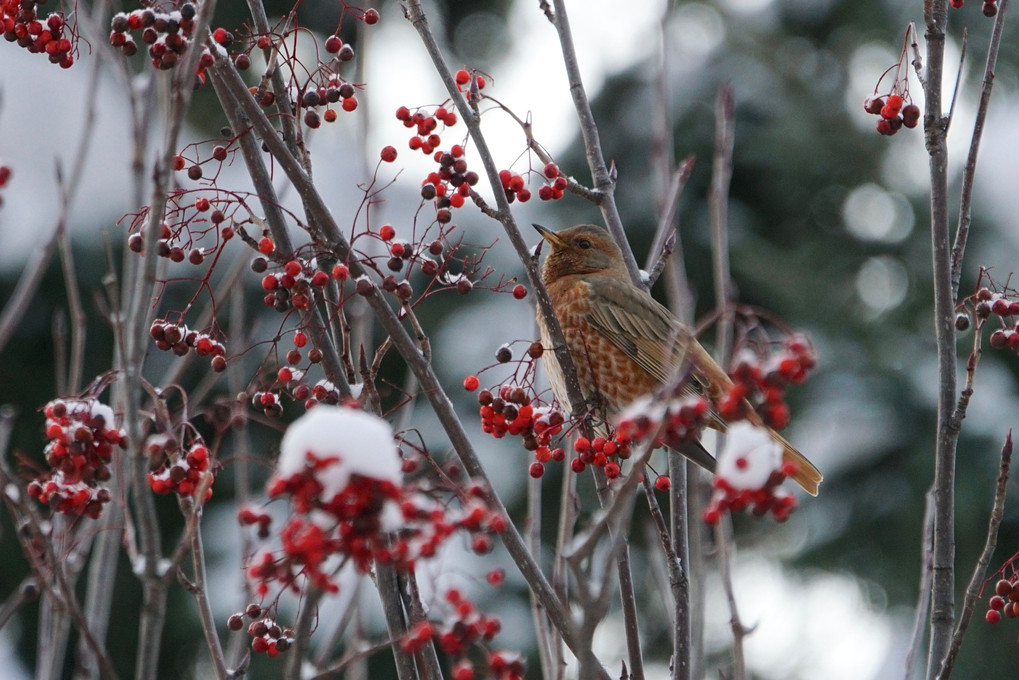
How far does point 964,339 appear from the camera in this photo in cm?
689

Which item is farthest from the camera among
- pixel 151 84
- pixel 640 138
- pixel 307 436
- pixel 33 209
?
pixel 640 138

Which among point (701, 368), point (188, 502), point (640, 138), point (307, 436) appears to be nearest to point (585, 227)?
point (701, 368)

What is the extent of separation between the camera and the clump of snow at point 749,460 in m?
1.51

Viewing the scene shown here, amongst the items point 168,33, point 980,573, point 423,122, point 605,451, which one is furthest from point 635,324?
point 168,33

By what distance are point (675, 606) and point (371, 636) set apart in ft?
15.1

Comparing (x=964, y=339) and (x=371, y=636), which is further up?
(x=964, y=339)

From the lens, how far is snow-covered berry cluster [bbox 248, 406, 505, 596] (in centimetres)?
134

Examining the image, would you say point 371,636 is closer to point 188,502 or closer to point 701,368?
point 701,368

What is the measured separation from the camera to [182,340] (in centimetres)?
228

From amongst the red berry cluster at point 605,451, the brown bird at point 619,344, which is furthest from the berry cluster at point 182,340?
the brown bird at point 619,344

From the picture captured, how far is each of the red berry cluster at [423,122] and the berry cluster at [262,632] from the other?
3.37ft

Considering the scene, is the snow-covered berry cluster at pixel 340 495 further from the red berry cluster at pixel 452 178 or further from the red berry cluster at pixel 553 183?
the red berry cluster at pixel 553 183

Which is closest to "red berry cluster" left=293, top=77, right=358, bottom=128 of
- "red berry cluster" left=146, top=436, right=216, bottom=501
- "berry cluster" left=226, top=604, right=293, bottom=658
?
"red berry cluster" left=146, top=436, right=216, bottom=501

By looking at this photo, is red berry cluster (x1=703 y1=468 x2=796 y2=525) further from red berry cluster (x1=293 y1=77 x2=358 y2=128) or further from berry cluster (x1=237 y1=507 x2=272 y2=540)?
red berry cluster (x1=293 y1=77 x2=358 y2=128)
